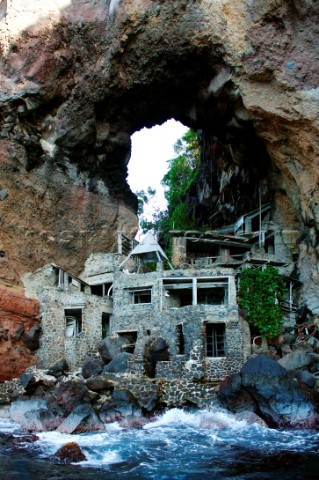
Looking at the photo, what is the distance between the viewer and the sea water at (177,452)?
517 inches

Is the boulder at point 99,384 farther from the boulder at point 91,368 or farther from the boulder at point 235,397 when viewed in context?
the boulder at point 235,397

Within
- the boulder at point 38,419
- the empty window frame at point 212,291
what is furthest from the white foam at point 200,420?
the empty window frame at point 212,291

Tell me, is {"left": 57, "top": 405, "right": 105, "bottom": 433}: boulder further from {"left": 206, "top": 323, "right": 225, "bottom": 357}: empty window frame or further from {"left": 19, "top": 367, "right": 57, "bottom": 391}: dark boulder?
{"left": 206, "top": 323, "right": 225, "bottom": 357}: empty window frame

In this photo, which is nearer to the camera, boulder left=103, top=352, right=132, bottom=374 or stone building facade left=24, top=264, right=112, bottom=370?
boulder left=103, top=352, right=132, bottom=374

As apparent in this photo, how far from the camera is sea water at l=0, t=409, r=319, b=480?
13125mm

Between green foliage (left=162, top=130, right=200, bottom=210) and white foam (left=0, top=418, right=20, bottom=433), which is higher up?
green foliage (left=162, top=130, right=200, bottom=210)

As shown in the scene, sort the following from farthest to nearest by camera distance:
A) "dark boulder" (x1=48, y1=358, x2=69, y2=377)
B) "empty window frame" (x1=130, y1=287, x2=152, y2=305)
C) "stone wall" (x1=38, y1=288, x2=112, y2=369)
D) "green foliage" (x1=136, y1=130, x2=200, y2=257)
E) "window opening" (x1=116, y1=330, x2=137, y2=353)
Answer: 1. "green foliage" (x1=136, y1=130, x2=200, y2=257)
2. "empty window frame" (x1=130, y1=287, x2=152, y2=305)
3. "stone wall" (x1=38, y1=288, x2=112, y2=369)
4. "window opening" (x1=116, y1=330, x2=137, y2=353)
5. "dark boulder" (x1=48, y1=358, x2=69, y2=377)

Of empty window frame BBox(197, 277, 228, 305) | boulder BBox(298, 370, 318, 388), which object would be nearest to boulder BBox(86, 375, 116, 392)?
empty window frame BBox(197, 277, 228, 305)

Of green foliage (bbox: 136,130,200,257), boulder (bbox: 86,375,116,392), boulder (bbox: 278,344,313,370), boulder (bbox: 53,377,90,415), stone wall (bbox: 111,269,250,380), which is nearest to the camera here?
boulder (bbox: 53,377,90,415)

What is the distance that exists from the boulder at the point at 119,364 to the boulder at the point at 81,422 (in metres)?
4.06

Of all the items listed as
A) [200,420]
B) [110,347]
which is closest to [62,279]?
[110,347]

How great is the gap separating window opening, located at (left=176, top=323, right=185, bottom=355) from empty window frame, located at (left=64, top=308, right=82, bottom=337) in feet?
18.0

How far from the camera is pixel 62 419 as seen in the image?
18.9 metres

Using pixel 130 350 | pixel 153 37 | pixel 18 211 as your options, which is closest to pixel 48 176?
pixel 18 211
